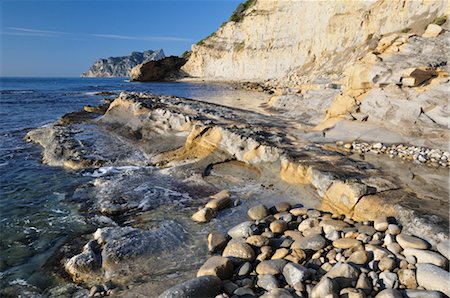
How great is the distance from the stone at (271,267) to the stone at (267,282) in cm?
13

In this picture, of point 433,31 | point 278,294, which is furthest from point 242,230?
point 433,31

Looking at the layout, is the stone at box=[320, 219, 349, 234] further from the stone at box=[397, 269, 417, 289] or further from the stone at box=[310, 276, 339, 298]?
the stone at box=[310, 276, 339, 298]

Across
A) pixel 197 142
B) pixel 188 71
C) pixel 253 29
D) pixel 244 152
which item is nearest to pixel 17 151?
pixel 197 142

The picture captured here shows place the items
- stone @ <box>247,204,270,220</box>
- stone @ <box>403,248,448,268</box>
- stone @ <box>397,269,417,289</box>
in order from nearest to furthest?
1. stone @ <box>397,269,417,289</box>
2. stone @ <box>403,248,448,268</box>
3. stone @ <box>247,204,270,220</box>

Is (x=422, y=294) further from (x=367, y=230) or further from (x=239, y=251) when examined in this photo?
(x=239, y=251)

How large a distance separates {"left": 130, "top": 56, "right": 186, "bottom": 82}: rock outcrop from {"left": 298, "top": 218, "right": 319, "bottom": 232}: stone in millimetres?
81198

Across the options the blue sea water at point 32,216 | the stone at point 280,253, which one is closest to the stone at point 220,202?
the stone at point 280,253

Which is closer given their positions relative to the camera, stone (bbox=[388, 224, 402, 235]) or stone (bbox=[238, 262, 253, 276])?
stone (bbox=[238, 262, 253, 276])

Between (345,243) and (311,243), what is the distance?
577 millimetres

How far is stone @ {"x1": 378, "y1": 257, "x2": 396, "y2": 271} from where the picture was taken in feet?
16.0

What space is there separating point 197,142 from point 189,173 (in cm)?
216

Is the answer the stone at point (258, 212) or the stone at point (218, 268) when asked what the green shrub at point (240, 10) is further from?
the stone at point (218, 268)

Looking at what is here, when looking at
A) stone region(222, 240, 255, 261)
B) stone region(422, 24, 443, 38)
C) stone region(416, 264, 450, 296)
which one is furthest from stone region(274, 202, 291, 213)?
stone region(422, 24, 443, 38)

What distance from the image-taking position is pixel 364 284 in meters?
4.58
